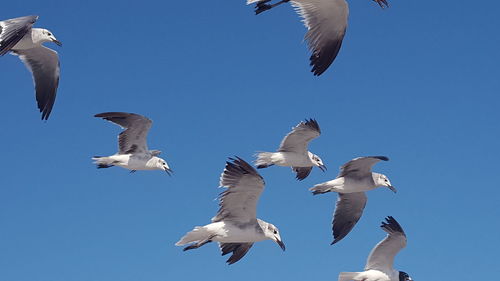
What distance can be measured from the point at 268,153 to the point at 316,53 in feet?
17.6

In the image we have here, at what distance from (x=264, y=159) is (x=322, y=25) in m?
5.47

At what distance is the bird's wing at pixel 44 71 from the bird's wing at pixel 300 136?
5604 millimetres

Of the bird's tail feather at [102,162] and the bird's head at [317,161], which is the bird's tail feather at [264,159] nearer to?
the bird's head at [317,161]

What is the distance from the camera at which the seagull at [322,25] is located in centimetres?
1711

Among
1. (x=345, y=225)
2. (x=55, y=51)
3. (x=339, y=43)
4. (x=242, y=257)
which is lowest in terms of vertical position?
(x=242, y=257)

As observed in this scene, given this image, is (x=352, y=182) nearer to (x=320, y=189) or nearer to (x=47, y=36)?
(x=320, y=189)

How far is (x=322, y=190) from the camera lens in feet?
70.3

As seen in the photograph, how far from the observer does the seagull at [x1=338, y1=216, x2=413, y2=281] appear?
21.4m

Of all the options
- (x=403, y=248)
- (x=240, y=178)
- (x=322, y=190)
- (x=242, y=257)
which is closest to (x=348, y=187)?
(x=322, y=190)

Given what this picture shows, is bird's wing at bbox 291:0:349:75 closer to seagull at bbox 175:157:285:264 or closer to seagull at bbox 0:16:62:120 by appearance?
seagull at bbox 175:157:285:264

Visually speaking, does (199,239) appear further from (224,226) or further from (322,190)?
(322,190)

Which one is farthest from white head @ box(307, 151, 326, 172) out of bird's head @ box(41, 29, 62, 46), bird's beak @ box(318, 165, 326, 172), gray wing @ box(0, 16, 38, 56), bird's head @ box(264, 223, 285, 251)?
gray wing @ box(0, 16, 38, 56)

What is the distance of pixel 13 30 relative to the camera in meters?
16.6

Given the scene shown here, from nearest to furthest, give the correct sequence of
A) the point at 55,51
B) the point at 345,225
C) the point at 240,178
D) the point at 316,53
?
the point at 240,178 → the point at 316,53 → the point at 55,51 → the point at 345,225
